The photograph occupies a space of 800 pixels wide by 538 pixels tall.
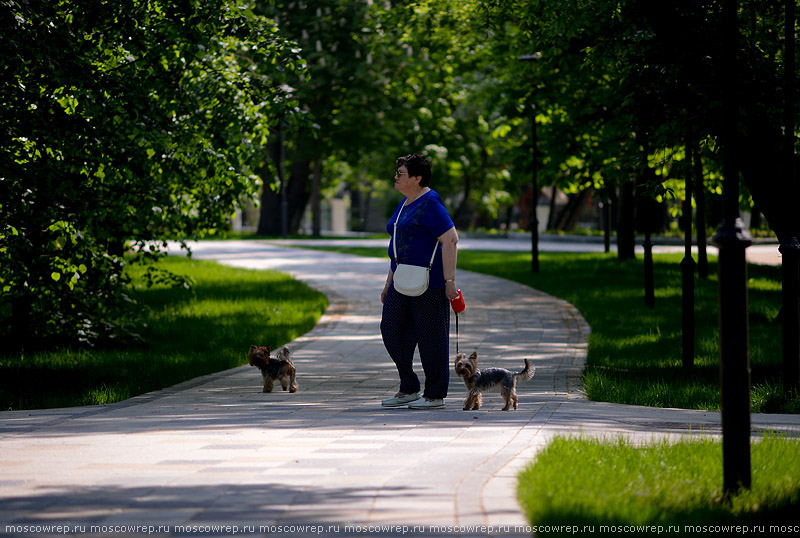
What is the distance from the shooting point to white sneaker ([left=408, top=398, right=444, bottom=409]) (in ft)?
28.8

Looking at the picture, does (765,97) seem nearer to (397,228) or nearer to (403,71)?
(397,228)

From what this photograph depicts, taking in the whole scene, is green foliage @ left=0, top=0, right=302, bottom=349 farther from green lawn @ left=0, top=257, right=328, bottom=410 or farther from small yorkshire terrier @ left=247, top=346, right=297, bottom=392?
small yorkshire terrier @ left=247, top=346, right=297, bottom=392

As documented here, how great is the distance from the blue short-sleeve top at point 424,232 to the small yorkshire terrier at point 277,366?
1921 mm

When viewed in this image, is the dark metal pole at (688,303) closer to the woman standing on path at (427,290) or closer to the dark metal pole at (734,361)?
the woman standing on path at (427,290)

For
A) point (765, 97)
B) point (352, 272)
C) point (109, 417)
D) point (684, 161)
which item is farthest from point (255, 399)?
point (352, 272)

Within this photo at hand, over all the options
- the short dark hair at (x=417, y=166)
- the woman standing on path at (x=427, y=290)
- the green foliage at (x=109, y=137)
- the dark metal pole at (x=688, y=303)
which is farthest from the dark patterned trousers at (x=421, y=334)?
the dark metal pole at (x=688, y=303)

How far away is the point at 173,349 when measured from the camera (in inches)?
549

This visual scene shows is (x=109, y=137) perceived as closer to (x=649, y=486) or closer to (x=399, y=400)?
(x=399, y=400)

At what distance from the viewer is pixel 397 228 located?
8.63 metres

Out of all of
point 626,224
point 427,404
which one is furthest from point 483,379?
point 626,224

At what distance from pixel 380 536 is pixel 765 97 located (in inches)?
338

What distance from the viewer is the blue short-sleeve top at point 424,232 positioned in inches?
333

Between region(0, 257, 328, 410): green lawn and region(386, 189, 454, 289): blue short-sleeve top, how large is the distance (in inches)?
122

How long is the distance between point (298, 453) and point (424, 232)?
2763 millimetres
